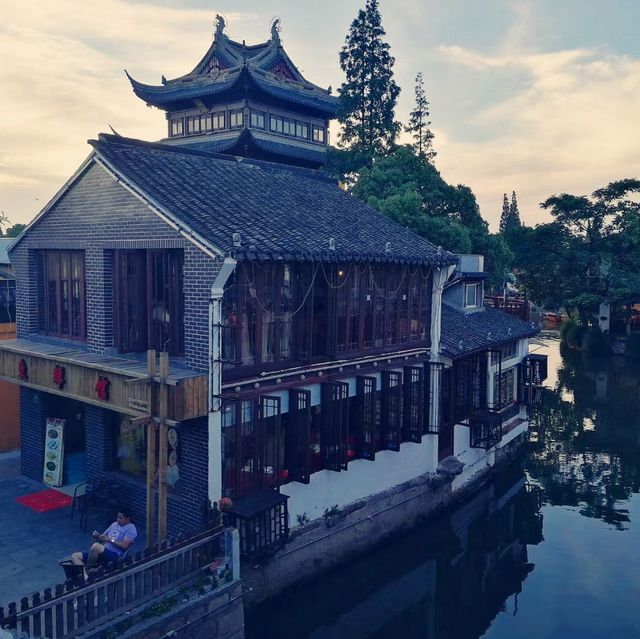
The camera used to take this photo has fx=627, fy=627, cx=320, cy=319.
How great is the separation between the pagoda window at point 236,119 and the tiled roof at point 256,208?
16.8 metres

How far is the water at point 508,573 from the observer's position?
1553 cm

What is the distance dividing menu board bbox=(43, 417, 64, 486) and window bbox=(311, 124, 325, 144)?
101 feet

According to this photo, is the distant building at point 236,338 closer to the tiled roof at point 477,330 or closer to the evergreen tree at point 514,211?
the tiled roof at point 477,330

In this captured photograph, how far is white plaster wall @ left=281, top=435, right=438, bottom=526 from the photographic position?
16094mm

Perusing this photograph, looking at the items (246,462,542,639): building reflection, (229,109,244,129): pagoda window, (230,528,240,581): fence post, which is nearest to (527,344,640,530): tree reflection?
(246,462,542,639): building reflection

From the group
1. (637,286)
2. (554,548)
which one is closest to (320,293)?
(554,548)

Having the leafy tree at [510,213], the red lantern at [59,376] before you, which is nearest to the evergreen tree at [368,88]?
the red lantern at [59,376]

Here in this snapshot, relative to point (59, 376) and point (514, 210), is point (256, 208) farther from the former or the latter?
point (514, 210)

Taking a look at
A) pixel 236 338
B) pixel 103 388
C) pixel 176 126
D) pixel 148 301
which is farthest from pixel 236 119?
pixel 103 388

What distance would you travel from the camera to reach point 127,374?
1316 cm

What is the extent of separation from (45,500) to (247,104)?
1088 inches

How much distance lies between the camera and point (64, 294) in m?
17.6

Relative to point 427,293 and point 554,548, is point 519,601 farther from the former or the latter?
point 427,293

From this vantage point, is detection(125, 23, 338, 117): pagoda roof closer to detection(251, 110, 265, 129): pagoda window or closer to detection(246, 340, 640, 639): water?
detection(251, 110, 265, 129): pagoda window
